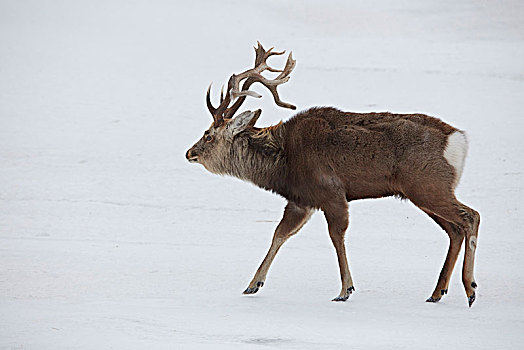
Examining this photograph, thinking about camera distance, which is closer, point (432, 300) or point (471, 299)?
point (471, 299)

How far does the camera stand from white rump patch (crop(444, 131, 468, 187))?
6930 mm

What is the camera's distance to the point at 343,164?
7.20 meters

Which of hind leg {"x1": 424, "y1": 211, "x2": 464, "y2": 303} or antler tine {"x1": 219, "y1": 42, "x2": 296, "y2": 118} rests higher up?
antler tine {"x1": 219, "y1": 42, "x2": 296, "y2": 118}

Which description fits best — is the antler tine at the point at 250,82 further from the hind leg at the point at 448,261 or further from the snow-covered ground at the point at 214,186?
the hind leg at the point at 448,261

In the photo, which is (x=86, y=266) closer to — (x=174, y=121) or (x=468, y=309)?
(x=468, y=309)

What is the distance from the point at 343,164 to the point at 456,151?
100 cm

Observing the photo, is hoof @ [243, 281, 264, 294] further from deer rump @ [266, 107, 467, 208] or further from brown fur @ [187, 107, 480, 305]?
deer rump @ [266, 107, 467, 208]

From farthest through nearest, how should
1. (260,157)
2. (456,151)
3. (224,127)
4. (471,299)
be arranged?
1. (224,127)
2. (260,157)
3. (456,151)
4. (471,299)

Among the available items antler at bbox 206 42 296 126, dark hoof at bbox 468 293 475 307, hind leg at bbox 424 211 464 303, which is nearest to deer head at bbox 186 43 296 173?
antler at bbox 206 42 296 126

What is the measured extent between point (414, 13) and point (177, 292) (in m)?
20.1

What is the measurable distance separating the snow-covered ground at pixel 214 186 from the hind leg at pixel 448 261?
0.12 metres

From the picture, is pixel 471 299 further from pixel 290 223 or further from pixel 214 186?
pixel 214 186

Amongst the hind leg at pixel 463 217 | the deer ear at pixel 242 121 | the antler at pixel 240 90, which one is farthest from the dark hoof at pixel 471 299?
Result: the deer ear at pixel 242 121

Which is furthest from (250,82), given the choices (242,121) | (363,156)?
(363,156)
